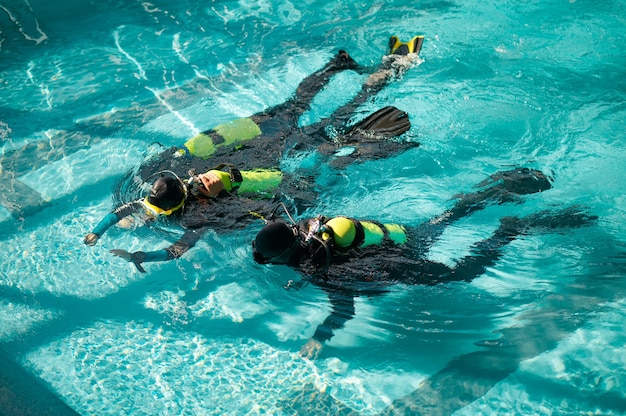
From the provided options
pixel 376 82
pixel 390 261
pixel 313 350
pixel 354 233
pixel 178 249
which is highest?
pixel 376 82

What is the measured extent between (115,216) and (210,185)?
32.2 inches

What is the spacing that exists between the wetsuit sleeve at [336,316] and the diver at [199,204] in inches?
42.9

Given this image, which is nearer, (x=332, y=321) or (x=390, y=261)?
(x=332, y=321)

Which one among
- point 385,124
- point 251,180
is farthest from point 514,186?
point 251,180

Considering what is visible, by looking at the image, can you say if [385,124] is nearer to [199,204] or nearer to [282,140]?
[282,140]

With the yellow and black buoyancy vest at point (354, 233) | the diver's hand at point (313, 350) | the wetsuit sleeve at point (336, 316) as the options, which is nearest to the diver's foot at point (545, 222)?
the yellow and black buoyancy vest at point (354, 233)

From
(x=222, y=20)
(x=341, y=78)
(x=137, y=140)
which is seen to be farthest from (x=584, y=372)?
(x=222, y=20)

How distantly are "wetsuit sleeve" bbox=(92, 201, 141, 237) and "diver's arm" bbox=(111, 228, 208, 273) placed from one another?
0.68 ft

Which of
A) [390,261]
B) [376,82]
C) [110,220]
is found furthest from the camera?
[376,82]

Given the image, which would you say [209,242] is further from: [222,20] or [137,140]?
[222,20]

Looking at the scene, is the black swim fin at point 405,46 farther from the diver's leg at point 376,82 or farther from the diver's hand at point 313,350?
the diver's hand at point 313,350

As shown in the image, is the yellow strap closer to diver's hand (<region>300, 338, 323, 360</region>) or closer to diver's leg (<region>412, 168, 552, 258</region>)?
diver's hand (<region>300, 338, 323, 360</region>)

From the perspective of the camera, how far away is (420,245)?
4504 millimetres

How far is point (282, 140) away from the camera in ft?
18.2
